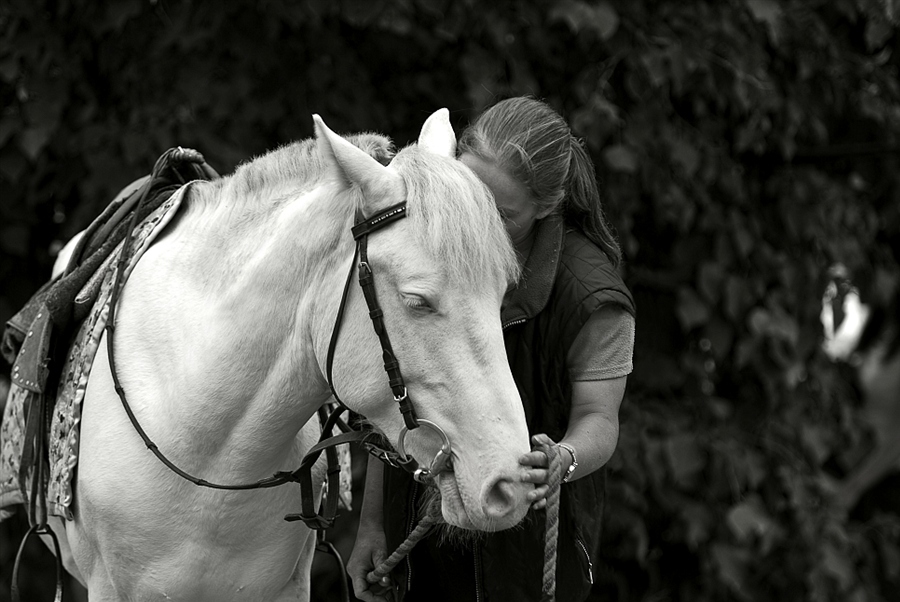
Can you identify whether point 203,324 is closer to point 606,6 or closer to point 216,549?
point 216,549

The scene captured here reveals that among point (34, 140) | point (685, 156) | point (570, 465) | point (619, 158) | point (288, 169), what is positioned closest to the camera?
point (570, 465)

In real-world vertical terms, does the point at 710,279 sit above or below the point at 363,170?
below

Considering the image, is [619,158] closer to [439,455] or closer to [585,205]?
[585,205]

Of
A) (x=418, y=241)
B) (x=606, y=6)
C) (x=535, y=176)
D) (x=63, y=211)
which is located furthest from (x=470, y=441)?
(x=63, y=211)

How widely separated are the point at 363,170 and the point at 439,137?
0.92 feet

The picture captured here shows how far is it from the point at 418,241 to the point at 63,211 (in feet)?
7.76

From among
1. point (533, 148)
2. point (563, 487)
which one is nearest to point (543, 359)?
point (563, 487)

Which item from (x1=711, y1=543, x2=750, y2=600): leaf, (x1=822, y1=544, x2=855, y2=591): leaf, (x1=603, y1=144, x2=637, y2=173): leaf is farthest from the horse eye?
(x1=822, y1=544, x2=855, y2=591): leaf

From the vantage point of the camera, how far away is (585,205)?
189 cm

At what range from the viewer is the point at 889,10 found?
359cm

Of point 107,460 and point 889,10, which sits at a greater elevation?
point 107,460

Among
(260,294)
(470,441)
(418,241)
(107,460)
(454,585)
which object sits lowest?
(454,585)

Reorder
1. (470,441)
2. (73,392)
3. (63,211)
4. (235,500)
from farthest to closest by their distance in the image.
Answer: (63,211) → (73,392) → (235,500) → (470,441)

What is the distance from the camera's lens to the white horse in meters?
1.42
